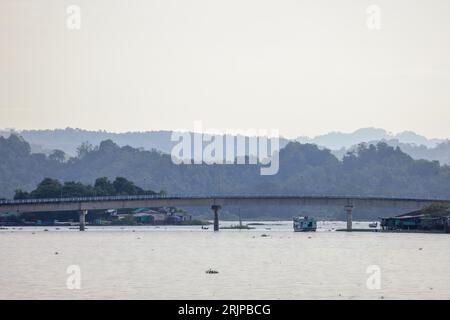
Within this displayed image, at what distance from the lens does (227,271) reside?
115812 millimetres

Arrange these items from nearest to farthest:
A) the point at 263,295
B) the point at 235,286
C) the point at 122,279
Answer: the point at 263,295 < the point at 235,286 < the point at 122,279

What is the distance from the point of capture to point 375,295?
9138cm

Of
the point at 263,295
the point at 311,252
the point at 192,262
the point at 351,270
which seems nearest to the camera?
the point at 263,295

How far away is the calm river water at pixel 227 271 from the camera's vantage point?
92938mm

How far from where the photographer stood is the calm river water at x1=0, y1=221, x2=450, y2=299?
92938 mm
